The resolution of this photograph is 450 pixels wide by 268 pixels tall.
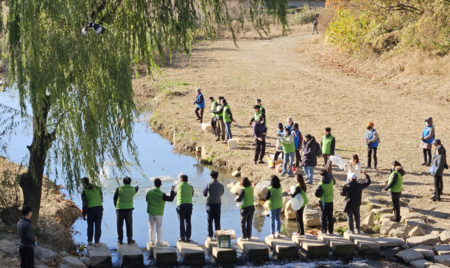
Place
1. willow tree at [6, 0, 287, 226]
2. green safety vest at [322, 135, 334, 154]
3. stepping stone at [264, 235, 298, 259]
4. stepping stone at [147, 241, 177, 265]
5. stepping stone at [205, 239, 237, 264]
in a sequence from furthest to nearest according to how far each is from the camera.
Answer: green safety vest at [322, 135, 334, 154] → stepping stone at [264, 235, 298, 259] → stepping stone at [205, 239, 237, 264] → stepping stone at [147, 241, 177, 265] → willow tree at [6, 0, 287, 226]

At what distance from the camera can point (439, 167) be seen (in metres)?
14.1

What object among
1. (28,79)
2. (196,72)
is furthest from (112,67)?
(196,72)

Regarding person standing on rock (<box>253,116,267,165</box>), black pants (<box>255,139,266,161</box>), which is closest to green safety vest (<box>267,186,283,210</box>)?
person standing on rock (<box>253,116,267,165</box>)

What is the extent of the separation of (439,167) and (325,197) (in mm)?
3915

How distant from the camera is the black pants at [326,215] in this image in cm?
1240

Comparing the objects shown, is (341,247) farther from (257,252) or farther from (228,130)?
(228,130)

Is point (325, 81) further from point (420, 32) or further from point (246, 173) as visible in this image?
point (246, 173)

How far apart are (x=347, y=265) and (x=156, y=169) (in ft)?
32.9

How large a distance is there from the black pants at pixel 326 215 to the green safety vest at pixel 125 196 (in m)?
4.48

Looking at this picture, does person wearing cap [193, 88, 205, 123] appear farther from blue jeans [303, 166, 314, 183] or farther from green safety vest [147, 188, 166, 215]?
green safety vest [147, 188, 166, 215]

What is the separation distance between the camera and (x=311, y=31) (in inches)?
2024

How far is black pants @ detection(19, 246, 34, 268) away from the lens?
955cm

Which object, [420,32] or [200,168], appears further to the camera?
[420,32]

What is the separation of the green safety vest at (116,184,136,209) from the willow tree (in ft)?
2.64
